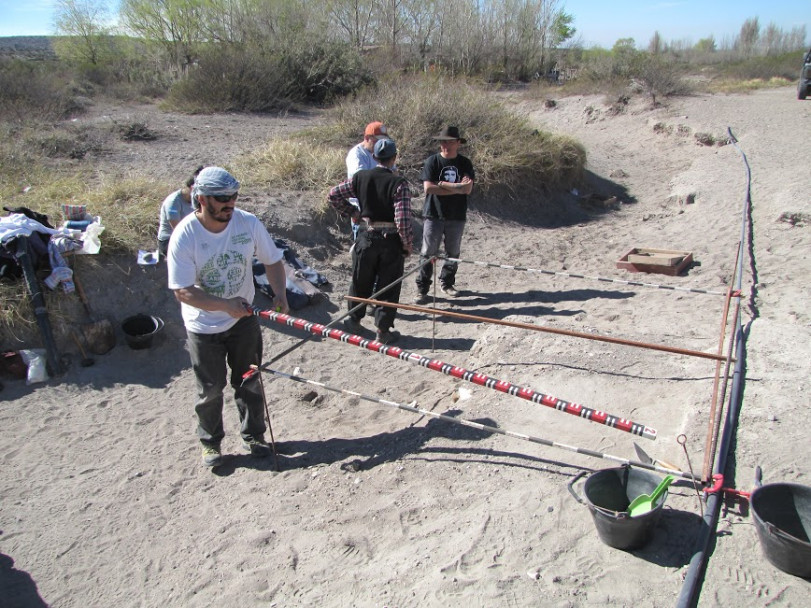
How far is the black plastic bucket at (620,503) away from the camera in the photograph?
2879 millimetres

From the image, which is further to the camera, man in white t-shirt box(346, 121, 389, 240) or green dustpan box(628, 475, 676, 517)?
man in white t-shirt box(346, 121, 389, 240)

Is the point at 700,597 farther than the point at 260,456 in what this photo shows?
No

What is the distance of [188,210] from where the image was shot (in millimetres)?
5859

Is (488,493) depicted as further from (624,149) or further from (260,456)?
(624,149)

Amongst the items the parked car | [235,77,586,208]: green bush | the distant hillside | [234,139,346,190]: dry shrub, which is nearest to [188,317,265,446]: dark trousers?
[234,139,346,190]: dry shrub

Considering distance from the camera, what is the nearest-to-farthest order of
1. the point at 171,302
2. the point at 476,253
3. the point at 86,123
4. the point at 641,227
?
the point at 171,302 → the point at 476,253 → the point at 641,227 → the point at 86,123

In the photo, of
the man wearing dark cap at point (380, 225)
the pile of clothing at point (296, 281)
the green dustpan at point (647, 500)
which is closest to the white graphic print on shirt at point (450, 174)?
the man wearing dark cap at point (380, 225)

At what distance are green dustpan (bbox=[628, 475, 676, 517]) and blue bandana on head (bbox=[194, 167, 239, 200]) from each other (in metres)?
2.67

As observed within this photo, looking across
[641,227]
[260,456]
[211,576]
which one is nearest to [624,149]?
[641,227]

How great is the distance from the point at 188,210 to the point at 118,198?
2.31 metres

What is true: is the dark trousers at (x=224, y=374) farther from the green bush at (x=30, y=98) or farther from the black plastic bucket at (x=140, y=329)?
the green bush at (x=30, y=98)

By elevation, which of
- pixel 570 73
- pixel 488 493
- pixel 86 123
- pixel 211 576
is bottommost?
pixel 211 576

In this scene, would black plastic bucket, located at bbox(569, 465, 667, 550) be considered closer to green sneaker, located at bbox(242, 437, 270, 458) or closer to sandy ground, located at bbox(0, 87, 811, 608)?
sandy ground, located at bbox(0, 87, 811, 608)

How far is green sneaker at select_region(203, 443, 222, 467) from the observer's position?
14.2 feet
